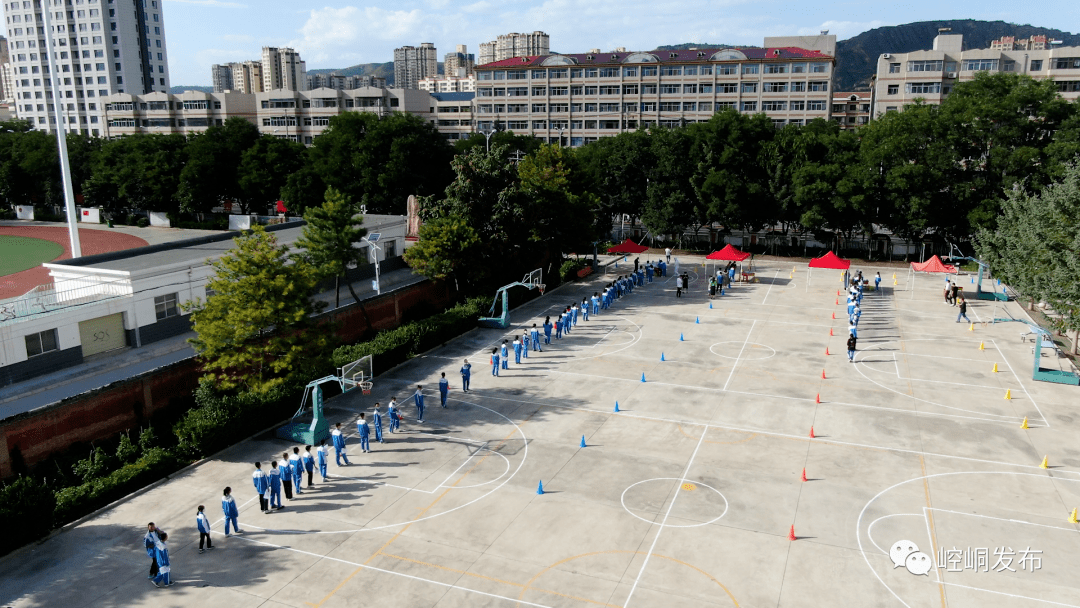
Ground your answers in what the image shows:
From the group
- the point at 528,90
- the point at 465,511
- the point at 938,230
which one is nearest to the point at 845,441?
the point at 465,511

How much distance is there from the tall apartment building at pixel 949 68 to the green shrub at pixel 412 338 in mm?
73040

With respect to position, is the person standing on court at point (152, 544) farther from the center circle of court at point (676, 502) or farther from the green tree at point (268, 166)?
the green tree at point (268, 166)

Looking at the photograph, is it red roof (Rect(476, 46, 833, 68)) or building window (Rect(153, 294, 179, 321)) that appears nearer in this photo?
building window (Rect(153, 294, 179, 321))

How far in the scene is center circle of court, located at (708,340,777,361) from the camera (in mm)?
32125

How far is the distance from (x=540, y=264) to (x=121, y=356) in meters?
24.6

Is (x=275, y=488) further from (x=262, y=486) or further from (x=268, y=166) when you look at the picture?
(x=268, y=166)

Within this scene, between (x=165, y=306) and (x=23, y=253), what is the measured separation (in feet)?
125

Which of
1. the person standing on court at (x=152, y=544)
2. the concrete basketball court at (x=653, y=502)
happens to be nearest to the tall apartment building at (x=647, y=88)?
the concrete basketball court at (x=653, y=502)

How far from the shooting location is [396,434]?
2406 cm

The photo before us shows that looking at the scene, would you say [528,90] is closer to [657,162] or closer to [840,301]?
[657,162]

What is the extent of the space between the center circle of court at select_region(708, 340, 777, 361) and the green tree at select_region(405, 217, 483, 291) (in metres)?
13.1

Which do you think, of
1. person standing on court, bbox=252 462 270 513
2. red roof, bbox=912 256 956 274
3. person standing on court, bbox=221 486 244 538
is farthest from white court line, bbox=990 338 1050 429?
person standing on court, bbox=221 486 244 538

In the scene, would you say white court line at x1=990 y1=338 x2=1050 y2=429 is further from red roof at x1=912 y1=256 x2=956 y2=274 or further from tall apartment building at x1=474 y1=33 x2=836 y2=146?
tall apartment building at x1=474 y1=33 x2=836 y2=146

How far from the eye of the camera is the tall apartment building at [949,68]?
88.4m
